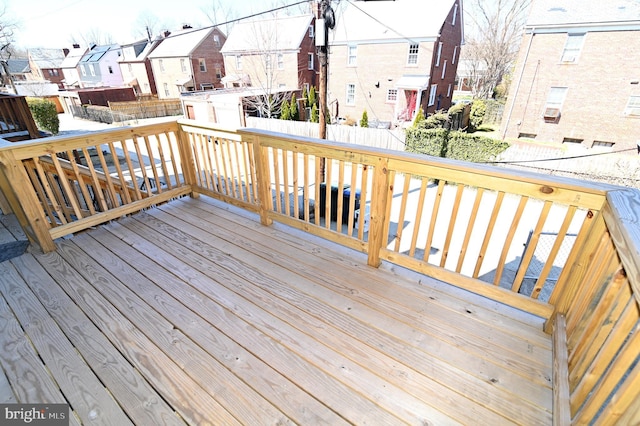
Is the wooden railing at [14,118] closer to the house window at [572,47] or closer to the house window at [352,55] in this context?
the house window at [352,55]

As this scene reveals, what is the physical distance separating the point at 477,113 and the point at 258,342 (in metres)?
17.9

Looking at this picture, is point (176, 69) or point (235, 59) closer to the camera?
point (235, 59)

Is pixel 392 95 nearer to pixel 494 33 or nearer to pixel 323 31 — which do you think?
pixel 494 33

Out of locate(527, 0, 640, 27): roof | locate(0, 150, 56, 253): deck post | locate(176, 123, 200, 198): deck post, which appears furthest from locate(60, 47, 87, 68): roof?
locate(0, 150, 56, 253): deck post

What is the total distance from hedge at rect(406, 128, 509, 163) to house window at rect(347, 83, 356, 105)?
7216mm

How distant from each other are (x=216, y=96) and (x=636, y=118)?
1639 centimetres

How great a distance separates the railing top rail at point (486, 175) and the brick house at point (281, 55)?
45.9 ft

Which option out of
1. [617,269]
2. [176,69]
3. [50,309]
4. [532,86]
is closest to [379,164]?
[617,269]

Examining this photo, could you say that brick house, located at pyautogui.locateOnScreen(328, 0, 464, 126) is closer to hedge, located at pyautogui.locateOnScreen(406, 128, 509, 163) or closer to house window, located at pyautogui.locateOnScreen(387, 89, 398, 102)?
house window, located at pyautogui.locateOnScreen(387, 89, 398, 102)

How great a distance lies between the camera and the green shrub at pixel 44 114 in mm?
12641

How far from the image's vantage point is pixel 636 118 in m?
10.0

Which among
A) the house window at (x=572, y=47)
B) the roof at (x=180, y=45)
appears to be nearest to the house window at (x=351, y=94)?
the house window at (x=572, y=47)

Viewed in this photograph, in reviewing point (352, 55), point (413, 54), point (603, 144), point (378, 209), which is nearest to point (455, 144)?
point (603, 144)

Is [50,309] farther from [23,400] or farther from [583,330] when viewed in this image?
[583,330]
